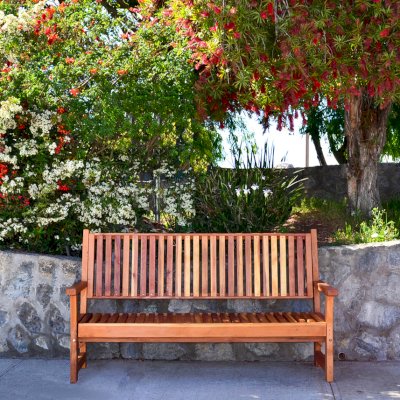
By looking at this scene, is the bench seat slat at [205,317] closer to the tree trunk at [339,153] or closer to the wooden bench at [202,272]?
the wooden bench at [202,272]

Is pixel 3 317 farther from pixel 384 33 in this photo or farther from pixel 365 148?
pixel 365 148

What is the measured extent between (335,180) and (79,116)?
Answer: 533cm

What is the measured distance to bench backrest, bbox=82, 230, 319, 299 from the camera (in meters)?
5.19

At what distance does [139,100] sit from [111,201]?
101 centimetres

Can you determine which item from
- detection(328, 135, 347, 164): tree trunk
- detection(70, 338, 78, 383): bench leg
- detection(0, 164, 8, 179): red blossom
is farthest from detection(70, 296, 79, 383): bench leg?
detection(328, 135, 347, 164): tree trunk

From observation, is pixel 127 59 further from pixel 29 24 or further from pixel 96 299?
pixel 96 299

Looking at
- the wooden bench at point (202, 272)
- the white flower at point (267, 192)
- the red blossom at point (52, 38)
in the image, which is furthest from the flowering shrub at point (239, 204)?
the red blossom at point (52, 38)

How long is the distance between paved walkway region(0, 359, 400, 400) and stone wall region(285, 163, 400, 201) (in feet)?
16.0

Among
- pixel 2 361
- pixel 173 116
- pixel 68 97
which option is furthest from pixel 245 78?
pixel 2 361

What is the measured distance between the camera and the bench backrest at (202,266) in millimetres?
5188

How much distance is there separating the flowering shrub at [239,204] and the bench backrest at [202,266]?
1.08 m

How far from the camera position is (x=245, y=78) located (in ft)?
16.9

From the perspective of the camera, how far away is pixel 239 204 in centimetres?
649

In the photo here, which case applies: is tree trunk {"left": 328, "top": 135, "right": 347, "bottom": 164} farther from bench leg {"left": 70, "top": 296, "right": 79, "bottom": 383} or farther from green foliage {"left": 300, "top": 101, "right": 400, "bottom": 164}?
bench leg {"left": 70, "top": 296, "right": 79, "bottom": 383}
